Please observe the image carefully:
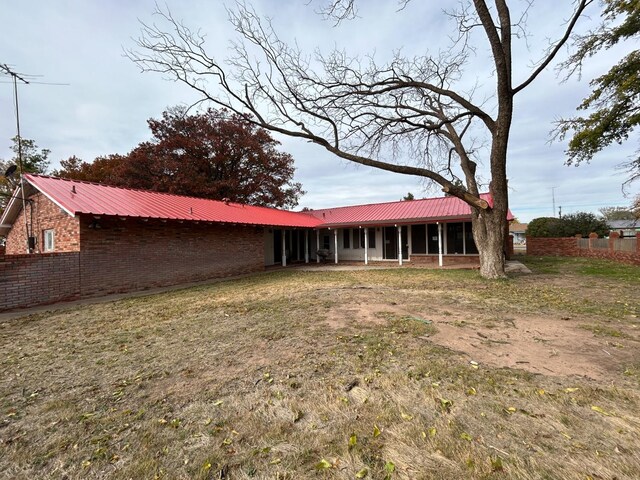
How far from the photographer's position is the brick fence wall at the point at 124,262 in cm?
718

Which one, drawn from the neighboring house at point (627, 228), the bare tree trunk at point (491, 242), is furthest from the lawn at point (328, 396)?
the neighboring house at point (627, 228)

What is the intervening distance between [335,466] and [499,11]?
13.0 metres

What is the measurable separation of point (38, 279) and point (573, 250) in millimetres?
25784

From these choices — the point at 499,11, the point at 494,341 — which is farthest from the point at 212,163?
the point at 494,341

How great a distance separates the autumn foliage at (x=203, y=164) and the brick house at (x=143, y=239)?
872 cm

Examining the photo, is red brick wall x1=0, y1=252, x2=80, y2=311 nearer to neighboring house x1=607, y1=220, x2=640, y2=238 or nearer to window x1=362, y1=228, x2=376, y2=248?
window x1=362, y1=228, x2=376, y2=248

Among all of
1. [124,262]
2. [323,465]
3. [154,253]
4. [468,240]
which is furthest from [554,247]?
[124,262]

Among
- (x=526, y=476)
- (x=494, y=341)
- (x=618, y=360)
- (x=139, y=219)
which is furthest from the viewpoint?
(x=139, y=219)

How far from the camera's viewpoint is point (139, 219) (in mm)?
9445

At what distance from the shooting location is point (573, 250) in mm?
18562

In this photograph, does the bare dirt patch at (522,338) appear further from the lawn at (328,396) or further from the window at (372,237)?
the window at (372,237)

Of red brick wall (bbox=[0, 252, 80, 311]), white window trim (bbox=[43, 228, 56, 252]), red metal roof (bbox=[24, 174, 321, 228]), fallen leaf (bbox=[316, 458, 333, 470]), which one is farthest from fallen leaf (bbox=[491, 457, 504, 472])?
white window trim (bbox=[43, 228, 56, 252])

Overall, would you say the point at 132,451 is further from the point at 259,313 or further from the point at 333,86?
the point at 333,86

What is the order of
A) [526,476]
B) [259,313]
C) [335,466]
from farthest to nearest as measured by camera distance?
[259,313]
[335,466]
[526,476]
